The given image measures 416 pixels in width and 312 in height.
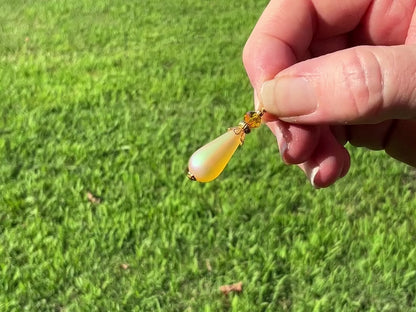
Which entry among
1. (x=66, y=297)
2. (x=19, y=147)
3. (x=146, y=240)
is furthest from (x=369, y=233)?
(x=19, y=147)

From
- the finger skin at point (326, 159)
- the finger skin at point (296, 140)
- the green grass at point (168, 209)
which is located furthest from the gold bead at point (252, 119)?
the green grass at point (168, 209)

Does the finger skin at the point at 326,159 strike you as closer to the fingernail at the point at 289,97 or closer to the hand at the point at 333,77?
the hand at the point at 333,77

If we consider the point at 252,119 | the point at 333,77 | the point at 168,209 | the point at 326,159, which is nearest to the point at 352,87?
the point at 333,77

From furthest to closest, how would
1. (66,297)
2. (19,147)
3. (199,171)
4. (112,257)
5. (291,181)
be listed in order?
(19,147)
(291,181)
(112,257)
(66,297)
(199,171)

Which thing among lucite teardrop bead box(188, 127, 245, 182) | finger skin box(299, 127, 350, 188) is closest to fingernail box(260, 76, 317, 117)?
lucite teardrop bead box(188, 127, 245, 182)

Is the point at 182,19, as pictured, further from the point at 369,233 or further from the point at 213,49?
the point at 369,233

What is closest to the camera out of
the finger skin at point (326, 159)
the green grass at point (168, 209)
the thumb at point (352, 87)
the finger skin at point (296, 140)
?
the thumb at point (352, 87)

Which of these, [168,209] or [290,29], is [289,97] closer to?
[290,29]
